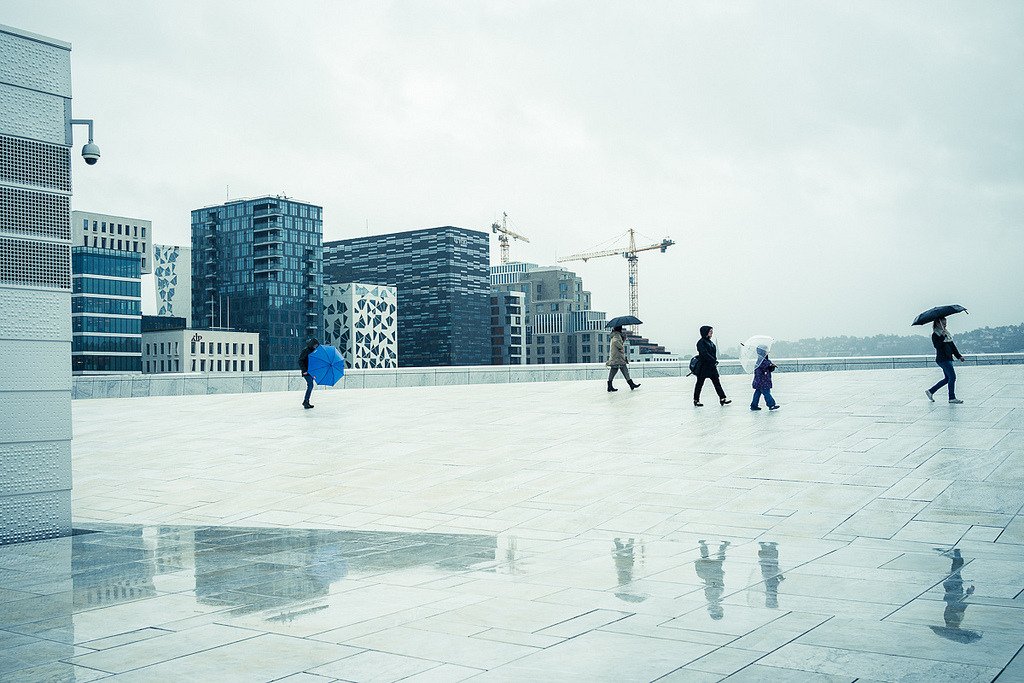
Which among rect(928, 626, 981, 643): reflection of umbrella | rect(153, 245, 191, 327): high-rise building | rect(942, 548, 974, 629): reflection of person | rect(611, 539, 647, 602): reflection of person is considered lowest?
Result: rect(611, 539, 647, 602): reflection of person

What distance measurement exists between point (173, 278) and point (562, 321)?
7580 centimetres

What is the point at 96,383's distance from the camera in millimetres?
30344

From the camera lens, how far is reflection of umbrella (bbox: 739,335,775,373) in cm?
1678

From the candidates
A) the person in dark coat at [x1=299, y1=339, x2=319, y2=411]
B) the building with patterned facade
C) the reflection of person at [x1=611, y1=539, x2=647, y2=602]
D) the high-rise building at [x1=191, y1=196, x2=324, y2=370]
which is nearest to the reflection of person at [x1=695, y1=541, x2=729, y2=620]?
the reflection of person at [x1=611, y1=539, x2=647, y2=602]

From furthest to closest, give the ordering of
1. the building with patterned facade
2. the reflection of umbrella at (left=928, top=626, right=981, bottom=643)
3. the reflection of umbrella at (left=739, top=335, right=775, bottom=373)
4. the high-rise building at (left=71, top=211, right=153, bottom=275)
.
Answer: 1. the building with patterned facade
2. the high-rise building at (left=71, top=211, right=153, bottom=275)
3. the reflection of umbrella at (left=739, top=335, right=775, bottom=373)
4. the reflection of umbrella at (left=928, top=626, right=981, bottom=643)

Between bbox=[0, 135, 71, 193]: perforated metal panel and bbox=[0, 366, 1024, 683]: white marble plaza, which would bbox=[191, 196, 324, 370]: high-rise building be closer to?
bbox=[0, 366, 1024, 683]: white marble plaza

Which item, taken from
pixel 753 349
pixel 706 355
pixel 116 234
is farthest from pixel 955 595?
pixel 116 234

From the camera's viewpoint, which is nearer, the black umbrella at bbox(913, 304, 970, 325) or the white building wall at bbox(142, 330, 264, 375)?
the black umbrella at bbox(913, 304, 970, 325)

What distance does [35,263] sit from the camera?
945 cm

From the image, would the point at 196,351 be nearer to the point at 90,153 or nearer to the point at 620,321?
the point at 620,321

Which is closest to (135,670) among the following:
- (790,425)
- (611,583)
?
(611,583)

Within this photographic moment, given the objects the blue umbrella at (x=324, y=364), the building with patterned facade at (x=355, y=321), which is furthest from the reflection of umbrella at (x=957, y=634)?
the building with patterned facade at (x=355, y=321)

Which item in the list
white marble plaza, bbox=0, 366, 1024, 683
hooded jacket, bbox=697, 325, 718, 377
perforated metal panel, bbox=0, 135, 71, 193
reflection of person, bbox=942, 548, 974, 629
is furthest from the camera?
hooded jacket, bbox=697, 325, 718, 377

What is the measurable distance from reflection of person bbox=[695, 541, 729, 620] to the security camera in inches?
301
